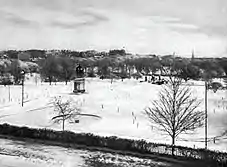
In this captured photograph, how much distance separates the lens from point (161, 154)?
12.9 m

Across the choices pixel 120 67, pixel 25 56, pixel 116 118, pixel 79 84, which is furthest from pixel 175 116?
pixel 25 56

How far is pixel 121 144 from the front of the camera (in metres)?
13.6

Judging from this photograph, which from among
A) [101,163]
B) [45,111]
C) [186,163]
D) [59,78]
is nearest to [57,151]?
[101,163]

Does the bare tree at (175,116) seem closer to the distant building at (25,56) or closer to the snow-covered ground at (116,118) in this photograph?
the snow-covered ground at (116,118)

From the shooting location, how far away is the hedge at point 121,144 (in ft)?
39.3

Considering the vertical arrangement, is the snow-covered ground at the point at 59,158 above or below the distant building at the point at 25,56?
below

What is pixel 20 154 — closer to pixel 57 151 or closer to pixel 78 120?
pixel 57 151

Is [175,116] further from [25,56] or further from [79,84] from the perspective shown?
[25,56]

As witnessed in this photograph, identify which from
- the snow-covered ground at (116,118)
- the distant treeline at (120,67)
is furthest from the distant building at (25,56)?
the snow-covered ground at (116,118)

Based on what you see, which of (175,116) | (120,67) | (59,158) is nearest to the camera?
(59,158)

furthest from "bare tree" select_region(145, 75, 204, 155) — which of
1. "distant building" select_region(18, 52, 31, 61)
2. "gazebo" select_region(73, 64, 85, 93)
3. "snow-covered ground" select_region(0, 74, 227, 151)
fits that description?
"distant building" select_region(18, 52, 31, 61)

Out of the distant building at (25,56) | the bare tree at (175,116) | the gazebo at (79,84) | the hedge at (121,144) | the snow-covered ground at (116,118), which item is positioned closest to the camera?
the hedge at (121,144)

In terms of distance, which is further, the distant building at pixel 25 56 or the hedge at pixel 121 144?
the distant building at pixel 25 56

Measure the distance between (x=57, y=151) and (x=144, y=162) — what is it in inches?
159
